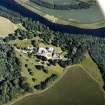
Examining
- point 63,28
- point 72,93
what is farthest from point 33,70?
point 63,28

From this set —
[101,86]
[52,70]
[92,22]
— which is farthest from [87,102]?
[92,22]

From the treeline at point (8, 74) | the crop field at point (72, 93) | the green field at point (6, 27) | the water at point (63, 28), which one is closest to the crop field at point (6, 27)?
the green field at point (6, 27)

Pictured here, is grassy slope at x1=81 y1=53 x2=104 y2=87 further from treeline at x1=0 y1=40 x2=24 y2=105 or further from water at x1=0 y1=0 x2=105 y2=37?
treeline at x1=0 y1=40 x2=24 y2=105

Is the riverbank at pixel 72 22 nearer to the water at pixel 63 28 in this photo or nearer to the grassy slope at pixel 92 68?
the water at pixel 63 28

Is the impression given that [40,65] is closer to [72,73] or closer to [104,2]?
[72,73]

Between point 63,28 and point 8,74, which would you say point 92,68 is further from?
point 8,74
